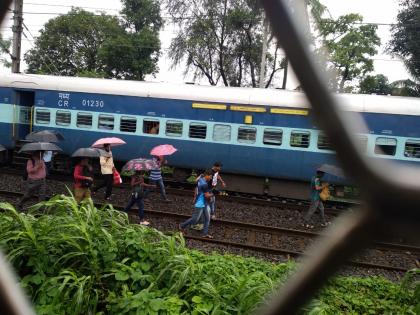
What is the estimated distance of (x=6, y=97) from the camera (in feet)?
41.3

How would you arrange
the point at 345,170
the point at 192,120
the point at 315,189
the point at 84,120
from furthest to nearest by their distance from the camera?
the point at 84,120 → the point at 192,120 → the point at 315,189 → the point at 345,170

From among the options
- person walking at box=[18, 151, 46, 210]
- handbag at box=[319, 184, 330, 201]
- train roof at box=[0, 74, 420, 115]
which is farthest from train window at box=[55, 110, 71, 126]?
handbag at box=[319, 184, 330, 201]

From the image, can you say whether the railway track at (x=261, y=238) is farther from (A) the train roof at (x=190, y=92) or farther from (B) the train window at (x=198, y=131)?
(A) the train roof at (x=190, y=92)

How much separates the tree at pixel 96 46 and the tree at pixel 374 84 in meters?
13.3

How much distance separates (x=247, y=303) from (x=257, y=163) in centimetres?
725

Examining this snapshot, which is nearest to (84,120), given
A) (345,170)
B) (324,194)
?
(324,194)

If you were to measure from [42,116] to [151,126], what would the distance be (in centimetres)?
354

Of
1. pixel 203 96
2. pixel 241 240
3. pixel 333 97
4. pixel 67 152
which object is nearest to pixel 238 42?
pixel 203 96

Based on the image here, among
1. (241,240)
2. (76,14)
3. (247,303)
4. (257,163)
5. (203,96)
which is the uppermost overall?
(76,14)

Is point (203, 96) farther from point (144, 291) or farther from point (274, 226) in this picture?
point (144, 291)

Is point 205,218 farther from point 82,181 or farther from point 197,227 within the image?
point 82,181

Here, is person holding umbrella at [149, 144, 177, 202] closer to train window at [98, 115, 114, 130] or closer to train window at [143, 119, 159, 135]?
train window at [143, 119, 159, 135]

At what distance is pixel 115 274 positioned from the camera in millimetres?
3895

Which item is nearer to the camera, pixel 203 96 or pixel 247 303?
pixel 247 303
